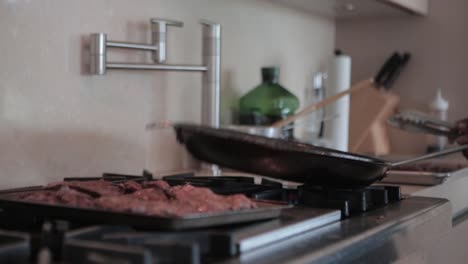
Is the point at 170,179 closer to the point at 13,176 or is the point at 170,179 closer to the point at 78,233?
the point at 13,176

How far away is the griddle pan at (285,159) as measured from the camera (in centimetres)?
89

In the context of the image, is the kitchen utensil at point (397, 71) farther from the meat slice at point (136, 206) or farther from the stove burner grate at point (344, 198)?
the meat slice at point (136, 206)

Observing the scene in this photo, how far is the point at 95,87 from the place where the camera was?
3.92ft

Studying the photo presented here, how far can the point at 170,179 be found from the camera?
1024mm

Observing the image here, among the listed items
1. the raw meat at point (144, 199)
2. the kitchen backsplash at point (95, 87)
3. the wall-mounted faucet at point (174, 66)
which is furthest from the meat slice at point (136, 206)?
the wall-mounted faucet at point (174, 66)

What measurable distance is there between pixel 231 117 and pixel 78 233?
107 centimetres

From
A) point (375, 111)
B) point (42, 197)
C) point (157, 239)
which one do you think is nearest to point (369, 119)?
point (375, 111)

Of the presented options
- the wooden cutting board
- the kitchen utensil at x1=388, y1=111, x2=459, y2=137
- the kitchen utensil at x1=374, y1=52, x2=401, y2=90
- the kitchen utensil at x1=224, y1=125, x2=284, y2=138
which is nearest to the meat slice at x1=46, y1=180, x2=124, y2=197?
the kitchen utensil at x1=224, y1=125, x2=284, y2=138

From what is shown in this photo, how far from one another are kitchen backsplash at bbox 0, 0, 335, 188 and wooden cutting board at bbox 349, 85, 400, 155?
1.49ft

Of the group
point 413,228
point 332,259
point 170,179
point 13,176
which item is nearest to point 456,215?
point 413,228

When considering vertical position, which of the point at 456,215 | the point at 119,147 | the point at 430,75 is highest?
the point at 430,75

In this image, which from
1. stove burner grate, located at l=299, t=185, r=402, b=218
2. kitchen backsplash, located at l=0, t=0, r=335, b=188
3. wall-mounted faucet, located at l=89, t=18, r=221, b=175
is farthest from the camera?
wall-mounted faucet, located at l=89, t=18, r=221, b=175

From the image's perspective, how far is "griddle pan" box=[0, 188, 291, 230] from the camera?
2.06ft

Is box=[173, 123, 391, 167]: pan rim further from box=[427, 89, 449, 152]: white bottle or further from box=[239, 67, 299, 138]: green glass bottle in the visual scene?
box=[427, 89, 449, 152]: white bottle
